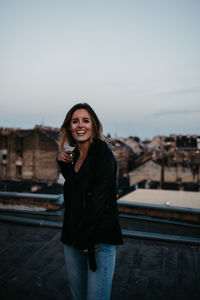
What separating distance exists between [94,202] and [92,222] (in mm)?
137

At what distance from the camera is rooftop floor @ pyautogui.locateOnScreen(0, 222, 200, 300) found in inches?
100

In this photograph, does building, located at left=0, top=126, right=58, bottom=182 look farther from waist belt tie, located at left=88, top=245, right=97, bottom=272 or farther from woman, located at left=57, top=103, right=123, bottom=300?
waist belt tie, located at left=88, top=245, right=97, bottom=272

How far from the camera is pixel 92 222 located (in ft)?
5.14

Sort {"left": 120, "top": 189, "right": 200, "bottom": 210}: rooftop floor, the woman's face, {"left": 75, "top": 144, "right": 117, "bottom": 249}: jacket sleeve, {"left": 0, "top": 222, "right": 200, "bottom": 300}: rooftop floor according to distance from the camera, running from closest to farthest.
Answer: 1. {"left": 75, "top": 144, "right": 117, "bottom": 249}: jacket sleeve
2. the woman's face
3. {"left": 0, "top": 222, "right": 200, "bottom": 300}: rooftop floor
4. {"left": 120, "top": 189, "right": 200, "bottom": 210}: rooftop floor

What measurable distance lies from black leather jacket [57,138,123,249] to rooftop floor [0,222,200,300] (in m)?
1.30

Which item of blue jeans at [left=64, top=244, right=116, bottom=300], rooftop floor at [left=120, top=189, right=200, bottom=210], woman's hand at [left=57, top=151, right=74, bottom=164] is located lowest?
rooftop floor at [left=120, top=189, right=200, bottom=210]

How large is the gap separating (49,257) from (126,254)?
114 centimetres

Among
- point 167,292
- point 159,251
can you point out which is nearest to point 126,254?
point 159,251

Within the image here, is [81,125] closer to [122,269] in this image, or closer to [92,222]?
[92,222]

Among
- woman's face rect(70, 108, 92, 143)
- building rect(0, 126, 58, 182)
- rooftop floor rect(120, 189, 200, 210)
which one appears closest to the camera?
woman's face rect(70, 108, 92, 143)

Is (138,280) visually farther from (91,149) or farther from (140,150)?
(140,150)

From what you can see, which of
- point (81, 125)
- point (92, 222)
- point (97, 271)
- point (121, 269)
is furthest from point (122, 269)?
point (81, 125)

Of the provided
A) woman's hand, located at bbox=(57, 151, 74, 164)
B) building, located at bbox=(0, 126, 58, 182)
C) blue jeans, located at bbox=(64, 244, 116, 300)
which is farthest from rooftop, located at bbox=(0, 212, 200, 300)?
building, located at bbox=(0, 126, 58, 182)

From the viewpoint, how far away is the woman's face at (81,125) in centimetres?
188
